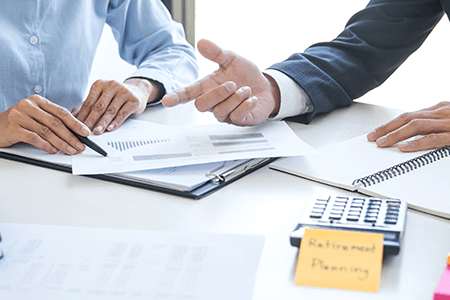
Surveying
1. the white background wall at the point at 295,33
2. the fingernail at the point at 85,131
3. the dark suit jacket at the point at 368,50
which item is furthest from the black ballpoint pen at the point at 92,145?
the white background wall at the point at 295,33

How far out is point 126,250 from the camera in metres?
0.47

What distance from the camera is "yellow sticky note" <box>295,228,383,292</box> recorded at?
0.42 meters

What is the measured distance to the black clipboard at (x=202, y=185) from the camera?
0.65 m

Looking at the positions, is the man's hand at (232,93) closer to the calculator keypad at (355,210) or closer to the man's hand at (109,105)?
the man's hand at (109,105)

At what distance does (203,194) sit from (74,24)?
79 cm

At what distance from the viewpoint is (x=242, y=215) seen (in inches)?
23.1

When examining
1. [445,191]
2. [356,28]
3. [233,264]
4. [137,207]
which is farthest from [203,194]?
[356,28]

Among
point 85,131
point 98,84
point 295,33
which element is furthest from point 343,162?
point 295,33

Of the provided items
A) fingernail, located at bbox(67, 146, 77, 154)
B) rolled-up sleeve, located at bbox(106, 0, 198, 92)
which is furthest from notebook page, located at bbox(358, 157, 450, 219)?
rolled-up sleeve, located at bbox(106, 0, 198, 92)

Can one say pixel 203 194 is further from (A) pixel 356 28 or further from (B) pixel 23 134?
(A) pixel 356 28

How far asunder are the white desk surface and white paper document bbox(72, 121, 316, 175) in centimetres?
4

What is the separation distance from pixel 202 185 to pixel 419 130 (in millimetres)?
435

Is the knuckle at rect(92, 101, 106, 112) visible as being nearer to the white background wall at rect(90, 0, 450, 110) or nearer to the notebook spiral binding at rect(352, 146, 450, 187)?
the notebook spiral binding at rect(352, 146, 450, 187)

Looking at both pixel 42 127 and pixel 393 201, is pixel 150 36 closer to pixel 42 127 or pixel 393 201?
pixel 42 127
